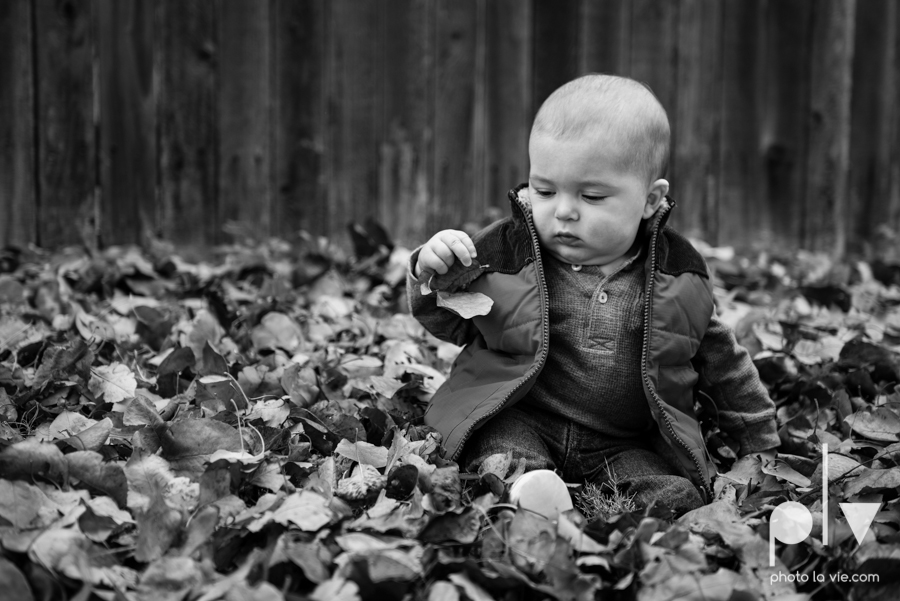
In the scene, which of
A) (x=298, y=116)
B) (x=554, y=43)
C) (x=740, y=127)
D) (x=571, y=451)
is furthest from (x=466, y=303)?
(x=740, y=127)

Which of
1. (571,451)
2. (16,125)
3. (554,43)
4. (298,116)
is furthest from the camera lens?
(554,43)

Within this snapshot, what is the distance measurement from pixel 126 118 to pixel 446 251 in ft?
7.61

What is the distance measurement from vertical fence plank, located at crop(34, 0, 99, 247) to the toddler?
2183 mm

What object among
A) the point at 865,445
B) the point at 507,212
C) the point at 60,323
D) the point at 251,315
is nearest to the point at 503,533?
the point at 865,445

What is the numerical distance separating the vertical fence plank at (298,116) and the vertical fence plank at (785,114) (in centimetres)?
241

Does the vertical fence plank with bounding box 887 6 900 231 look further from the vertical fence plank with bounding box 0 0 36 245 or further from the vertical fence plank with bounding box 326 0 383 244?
the vertical fence plank with bounding box 0 0 36 245

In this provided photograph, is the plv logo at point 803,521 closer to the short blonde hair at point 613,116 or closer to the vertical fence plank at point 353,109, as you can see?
the short blonde hair at point 613,116

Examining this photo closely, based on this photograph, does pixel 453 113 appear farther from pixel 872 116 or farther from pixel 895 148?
pixel 895 148

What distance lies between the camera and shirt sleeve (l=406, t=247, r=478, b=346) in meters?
1.92

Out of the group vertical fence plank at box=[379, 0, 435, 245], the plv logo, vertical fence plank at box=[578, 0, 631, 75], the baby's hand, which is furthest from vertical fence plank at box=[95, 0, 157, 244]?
the plv logo

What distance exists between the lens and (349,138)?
418cm

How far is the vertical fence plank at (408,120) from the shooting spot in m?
4.20

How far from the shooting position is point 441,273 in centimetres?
184

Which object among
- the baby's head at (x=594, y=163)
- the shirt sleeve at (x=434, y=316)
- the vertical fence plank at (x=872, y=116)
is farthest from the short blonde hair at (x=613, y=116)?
the vertical fence plank at (x=872, y=116)
